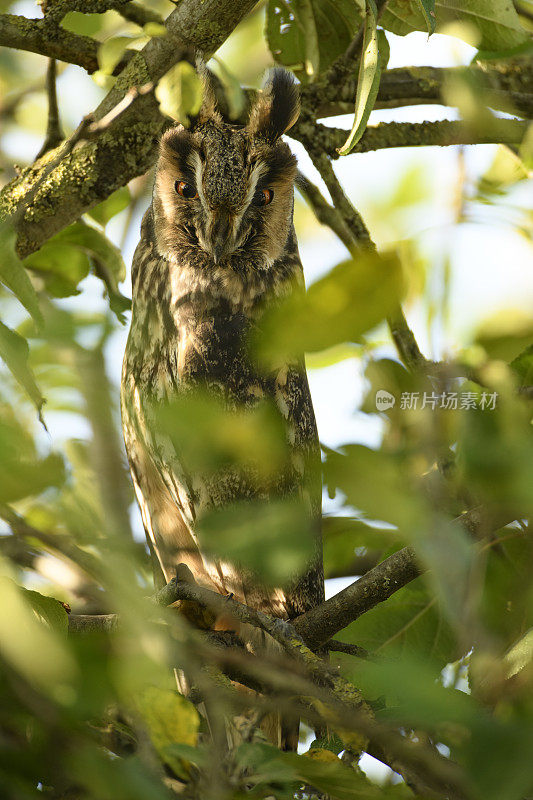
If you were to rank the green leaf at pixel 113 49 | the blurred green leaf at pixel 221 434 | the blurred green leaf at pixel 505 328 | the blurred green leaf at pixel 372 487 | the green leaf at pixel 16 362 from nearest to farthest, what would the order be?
the blurred green leaf at pixel 372 487, the blurred green leaf at pixel 221 434, the green leaf at pixel 16 362, the blurred green leaf at pixel 505 328, the green leaf at pixel 113 49

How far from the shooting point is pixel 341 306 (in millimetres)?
405

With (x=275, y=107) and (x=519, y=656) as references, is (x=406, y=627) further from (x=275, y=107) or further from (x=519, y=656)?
(x=275, y=107)

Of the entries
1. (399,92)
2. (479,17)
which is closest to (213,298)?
(399,92)

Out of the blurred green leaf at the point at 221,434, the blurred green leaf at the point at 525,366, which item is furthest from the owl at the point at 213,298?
the blurred green leaf at the point at 221,434

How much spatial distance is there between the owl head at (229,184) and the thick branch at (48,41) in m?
0.30

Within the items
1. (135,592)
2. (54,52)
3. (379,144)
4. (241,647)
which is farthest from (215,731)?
(379,144)

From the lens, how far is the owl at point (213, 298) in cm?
172

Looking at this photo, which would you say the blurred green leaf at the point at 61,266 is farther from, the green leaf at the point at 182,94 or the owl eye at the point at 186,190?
the green leaf at the point at 182,94

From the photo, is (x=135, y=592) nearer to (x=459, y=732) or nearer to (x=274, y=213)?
(x=459, y=732)

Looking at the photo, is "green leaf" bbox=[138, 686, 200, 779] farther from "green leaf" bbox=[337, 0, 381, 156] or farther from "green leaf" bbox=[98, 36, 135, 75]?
"green leaf" bbox=[98, 36, 135, 75]

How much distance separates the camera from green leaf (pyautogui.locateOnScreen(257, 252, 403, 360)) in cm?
40

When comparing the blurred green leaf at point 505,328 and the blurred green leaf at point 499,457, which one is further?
the blurred green leaf at point 505,328

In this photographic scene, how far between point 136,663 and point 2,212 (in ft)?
4.09

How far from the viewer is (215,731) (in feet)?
1.95
